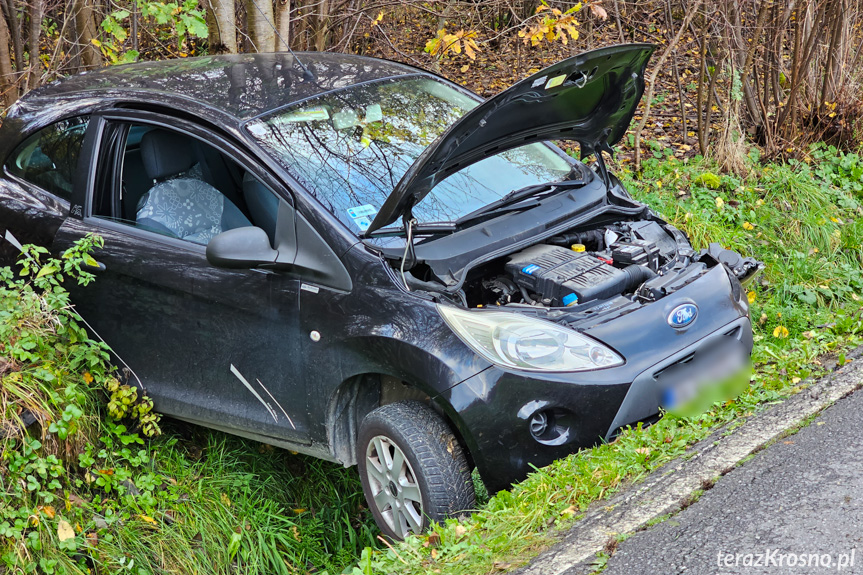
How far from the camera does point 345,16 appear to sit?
7191 millimetres

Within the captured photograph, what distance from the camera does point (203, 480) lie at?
12.8 feet

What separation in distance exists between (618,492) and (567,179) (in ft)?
5.48

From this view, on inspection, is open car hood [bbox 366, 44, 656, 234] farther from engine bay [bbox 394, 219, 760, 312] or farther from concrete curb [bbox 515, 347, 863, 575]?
concrete curb [bbox 515, 347, 863, 575]

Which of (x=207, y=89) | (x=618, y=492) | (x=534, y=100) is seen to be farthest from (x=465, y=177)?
(x=618, y=492)

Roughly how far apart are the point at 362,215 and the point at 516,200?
0.77 m

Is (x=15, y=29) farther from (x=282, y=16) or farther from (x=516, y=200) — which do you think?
(x=516, y=200)

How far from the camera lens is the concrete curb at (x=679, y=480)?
277 cm

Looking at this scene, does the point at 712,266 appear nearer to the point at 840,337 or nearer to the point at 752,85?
the point at 840,337

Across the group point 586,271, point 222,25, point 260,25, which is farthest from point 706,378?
point 222,25

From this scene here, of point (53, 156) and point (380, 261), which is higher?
point (53, 156)

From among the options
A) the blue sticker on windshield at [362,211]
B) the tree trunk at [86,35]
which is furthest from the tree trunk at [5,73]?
the blue sticker on windshield at [362,211]

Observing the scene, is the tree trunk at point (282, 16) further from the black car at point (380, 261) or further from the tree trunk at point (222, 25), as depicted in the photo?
the black car at point (380, 261)

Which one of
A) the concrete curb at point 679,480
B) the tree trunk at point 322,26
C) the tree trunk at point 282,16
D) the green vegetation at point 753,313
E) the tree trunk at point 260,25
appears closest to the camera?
the concrete curb at point 679,480

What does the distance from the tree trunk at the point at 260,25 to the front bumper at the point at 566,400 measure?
4.25 m
